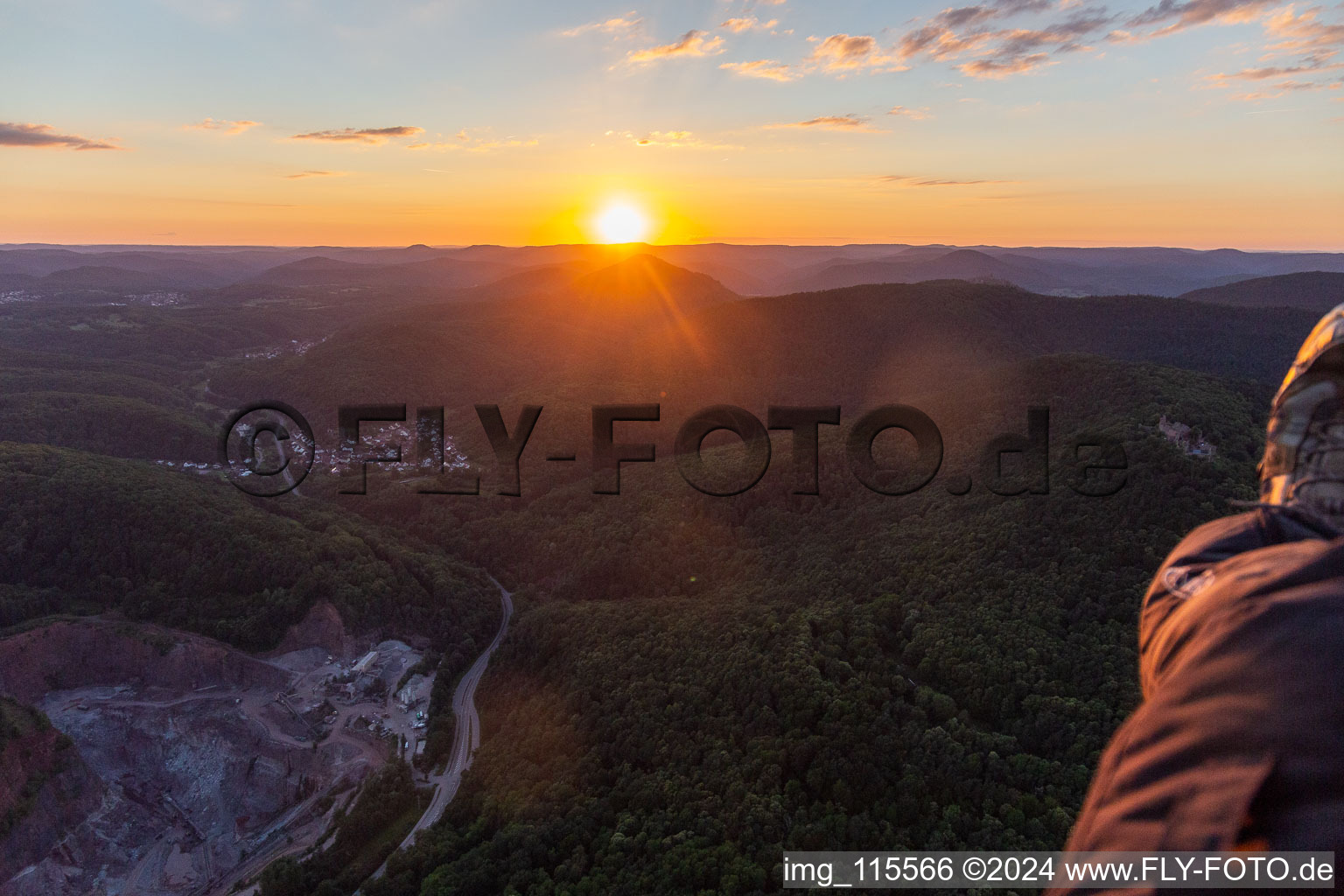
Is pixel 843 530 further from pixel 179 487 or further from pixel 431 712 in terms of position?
pixel 179 487

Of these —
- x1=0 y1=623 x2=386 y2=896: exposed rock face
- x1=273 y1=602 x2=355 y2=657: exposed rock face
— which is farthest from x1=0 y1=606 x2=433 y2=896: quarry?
x1=273 y1=602 x2=355 y2=657: exposed rock face

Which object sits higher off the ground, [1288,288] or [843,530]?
[1288,288]

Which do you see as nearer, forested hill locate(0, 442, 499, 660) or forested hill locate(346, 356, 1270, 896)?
forested hill locate(346, 356, 1270, 896)

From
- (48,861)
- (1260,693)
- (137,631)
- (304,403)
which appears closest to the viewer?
(1260,693)

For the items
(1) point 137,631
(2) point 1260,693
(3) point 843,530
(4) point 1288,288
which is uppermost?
(4) point 1288,288

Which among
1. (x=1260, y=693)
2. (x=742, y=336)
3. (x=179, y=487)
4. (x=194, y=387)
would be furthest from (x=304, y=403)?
(x=1260, y=693)

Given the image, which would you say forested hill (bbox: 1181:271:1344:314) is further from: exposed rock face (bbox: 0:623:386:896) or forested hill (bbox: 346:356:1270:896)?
exposed rock face (bbox: 0:623:386:896)
